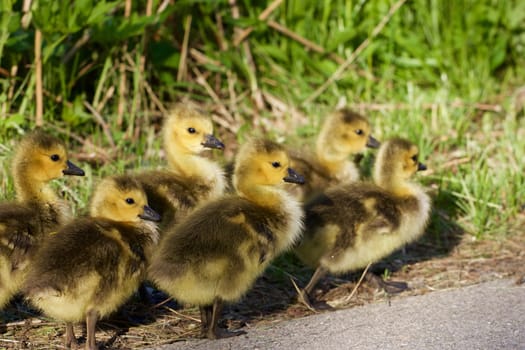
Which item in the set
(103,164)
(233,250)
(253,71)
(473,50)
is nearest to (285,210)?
(233,250)

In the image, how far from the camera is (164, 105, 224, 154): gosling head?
18.7 feet

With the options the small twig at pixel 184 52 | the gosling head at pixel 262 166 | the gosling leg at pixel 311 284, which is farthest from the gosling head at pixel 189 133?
the small twig at pixel 184 52

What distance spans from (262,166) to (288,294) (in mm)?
864

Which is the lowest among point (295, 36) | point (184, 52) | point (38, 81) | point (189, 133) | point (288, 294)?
point (288, 294)

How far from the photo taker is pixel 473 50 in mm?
8461

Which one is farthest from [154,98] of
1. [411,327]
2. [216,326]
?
[411,327]

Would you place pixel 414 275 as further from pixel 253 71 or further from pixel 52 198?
pixel 253 71

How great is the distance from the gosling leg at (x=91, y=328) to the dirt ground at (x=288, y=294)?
0.61 ft

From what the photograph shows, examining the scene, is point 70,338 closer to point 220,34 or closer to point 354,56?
point 220,34

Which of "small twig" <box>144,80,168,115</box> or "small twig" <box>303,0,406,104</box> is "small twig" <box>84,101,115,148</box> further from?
"small twig" <box>303,0,406,104</box>

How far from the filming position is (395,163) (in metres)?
5.54

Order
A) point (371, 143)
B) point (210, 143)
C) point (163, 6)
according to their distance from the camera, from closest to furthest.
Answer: point (210, 143)
point (371, 143)
point (163, 6)

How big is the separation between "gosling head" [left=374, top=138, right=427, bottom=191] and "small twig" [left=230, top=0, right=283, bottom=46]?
2299 millimetres

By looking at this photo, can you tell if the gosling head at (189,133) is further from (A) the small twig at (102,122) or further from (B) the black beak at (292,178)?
(A) the small twig at (102,122)
